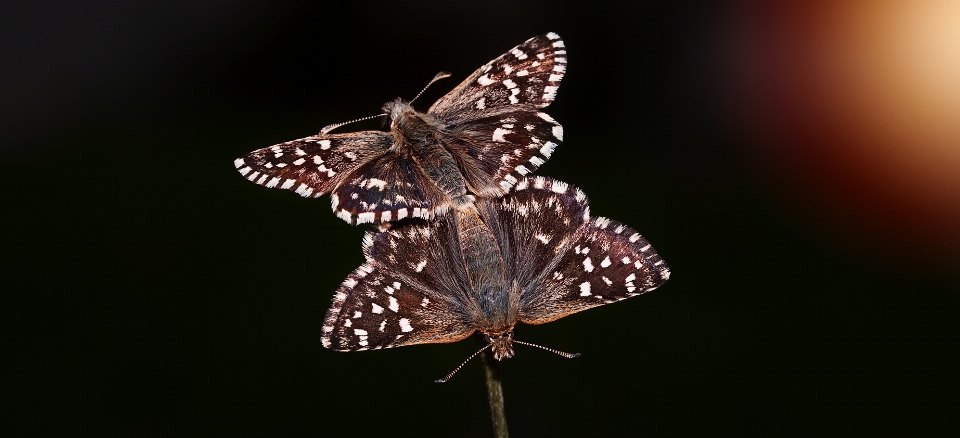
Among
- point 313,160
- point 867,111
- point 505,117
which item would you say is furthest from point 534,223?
point 867,111

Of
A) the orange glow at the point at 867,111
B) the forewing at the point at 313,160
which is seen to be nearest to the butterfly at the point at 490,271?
the forewing at the point at 313,160

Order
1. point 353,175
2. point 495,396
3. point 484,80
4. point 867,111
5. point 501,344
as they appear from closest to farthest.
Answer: point 495,396
point 501,344
point 353,175
point 484,80
point 867,111

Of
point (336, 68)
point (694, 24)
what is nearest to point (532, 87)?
point (336, 68)

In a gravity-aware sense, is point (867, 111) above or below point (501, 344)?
above

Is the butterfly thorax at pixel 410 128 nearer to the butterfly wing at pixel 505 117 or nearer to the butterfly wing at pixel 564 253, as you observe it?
the butterfly wing at pixel 505 117

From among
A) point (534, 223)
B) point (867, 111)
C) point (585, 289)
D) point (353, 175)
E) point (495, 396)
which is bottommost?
point (495, 396)

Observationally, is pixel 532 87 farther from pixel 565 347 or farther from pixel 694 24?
pixel 694 24

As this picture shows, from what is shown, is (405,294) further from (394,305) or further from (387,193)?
(387,193)
